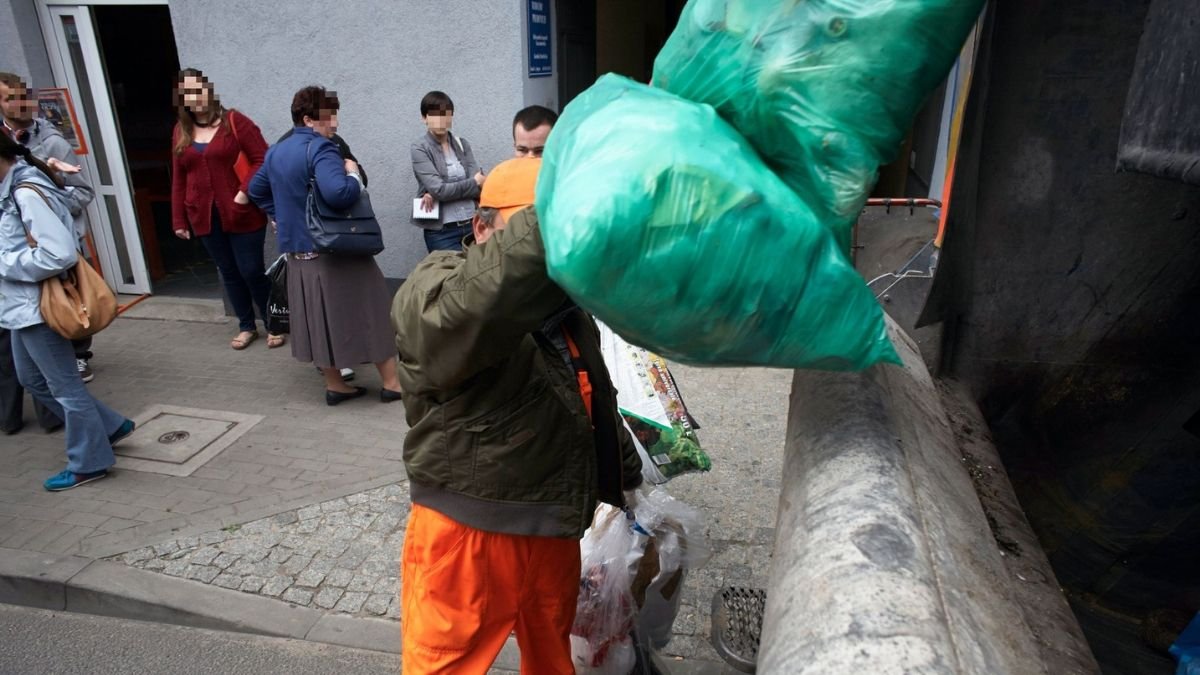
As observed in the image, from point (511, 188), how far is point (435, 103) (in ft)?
13.0

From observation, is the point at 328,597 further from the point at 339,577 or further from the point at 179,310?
the point at 179,310

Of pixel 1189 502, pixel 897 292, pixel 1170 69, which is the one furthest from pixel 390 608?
pixel 1170 69

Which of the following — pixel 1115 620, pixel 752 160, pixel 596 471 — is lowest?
pixel 1115 620

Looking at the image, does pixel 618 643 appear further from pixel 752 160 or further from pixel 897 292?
pixel 752 160

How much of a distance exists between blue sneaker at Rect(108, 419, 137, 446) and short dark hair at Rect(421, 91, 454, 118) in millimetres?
2690

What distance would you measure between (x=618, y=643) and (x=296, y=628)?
1541 millimetres

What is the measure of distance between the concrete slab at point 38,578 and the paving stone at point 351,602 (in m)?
1.25

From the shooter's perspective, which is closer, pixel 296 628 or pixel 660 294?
pixel 660 294

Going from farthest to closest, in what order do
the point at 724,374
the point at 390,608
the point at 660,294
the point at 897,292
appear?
the point at 724,374
the point at 390,608
the point at 897,292
the point at 660,294

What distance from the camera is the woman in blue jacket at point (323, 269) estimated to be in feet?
15.7

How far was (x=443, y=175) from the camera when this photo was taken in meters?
5.81

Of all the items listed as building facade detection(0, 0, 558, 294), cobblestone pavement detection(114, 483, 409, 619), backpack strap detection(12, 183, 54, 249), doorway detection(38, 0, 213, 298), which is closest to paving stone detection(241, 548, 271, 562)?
cobblestone pavement detection(114, 483, 409, 619)

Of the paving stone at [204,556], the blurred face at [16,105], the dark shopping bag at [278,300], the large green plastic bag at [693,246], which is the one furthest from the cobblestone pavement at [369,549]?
the blurred face at [16,105]

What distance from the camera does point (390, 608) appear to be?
11.3 feet
